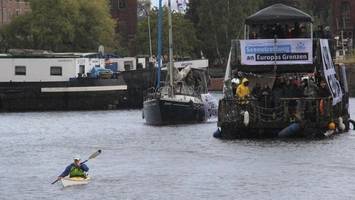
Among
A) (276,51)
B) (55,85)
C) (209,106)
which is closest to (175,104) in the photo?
(209,106)

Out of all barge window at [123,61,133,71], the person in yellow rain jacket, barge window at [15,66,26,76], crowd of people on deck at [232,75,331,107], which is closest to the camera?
crowd of people on deck at [232,75,331,107]

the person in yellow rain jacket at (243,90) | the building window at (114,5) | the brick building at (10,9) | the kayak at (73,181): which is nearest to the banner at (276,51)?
the person in yellow rain jacket at (243,90)

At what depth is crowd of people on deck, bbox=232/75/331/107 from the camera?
4259 centimetres

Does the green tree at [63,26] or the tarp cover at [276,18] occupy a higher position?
the green tree at [63,26]

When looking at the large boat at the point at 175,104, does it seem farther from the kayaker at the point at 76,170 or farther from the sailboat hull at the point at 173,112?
the kayaker at the point at 76,170

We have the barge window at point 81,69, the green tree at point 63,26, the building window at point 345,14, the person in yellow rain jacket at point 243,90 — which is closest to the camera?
the person in yellow rain jacket at point 243,90

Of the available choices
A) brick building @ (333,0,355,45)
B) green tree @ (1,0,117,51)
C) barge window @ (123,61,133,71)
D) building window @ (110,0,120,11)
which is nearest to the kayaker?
barge window @ (123,61,133,71)

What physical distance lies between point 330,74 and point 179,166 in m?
12.0

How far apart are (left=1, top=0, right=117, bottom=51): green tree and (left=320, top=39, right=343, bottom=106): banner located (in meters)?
74.1

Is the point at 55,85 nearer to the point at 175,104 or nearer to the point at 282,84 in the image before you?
the point at 175,104

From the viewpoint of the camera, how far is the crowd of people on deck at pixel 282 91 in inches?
1677

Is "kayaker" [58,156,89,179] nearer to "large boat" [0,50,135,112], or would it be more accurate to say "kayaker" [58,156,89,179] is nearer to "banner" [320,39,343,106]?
"banner" [320,39,343,106]

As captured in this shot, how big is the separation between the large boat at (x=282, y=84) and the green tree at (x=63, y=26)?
242 ft

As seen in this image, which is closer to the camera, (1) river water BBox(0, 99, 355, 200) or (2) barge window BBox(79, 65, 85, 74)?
(1) river water BBox(0, 99, 355, 200)
